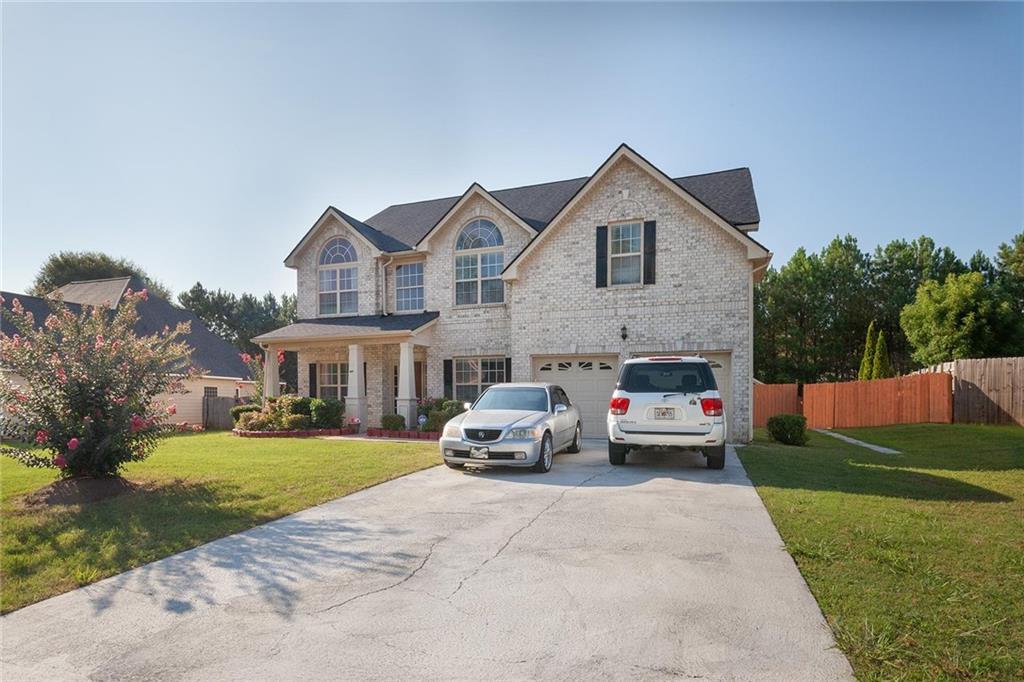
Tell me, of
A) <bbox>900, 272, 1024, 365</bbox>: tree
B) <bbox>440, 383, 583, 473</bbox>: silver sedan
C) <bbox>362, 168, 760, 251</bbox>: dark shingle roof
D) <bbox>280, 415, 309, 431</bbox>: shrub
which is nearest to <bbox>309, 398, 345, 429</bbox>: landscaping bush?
<bbox>280, 415, 309, 431</bbox>: shrub

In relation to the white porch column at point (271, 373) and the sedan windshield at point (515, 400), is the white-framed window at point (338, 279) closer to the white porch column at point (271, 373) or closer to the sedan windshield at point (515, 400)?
the white porch column at point (271, 373)

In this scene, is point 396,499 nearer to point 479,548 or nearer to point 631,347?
point 479,548

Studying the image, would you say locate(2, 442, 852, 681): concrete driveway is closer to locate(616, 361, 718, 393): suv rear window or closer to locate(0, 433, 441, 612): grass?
locate(0, 433, 441, 612): grass

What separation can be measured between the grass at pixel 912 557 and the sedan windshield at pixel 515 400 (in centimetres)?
409

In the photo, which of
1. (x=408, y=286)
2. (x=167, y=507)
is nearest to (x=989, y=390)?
(x=408, y=286)

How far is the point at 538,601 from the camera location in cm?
417

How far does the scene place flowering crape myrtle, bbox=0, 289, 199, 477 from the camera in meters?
8.00

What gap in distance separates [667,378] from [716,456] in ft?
5.34

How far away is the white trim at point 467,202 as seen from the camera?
56.2 ft

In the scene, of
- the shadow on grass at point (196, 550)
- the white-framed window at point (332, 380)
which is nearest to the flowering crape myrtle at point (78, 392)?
the shadow on grass at point (196, 550)

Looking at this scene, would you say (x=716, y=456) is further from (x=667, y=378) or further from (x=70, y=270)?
(x=70, y=270)

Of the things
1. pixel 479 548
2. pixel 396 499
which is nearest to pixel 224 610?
pixel 479 548

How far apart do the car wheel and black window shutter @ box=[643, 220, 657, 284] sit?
6969 millimetres

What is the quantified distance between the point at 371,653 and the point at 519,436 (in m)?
6.31
